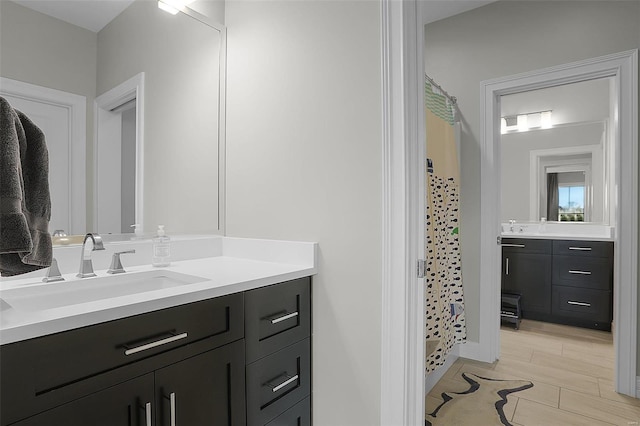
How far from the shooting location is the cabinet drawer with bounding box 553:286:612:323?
3.17 m

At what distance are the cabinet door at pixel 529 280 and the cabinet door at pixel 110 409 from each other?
3.54 meters

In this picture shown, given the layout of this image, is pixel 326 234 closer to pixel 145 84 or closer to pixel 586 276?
pixel 145 84

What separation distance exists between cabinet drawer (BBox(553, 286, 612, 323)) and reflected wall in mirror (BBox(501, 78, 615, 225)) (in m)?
0.79

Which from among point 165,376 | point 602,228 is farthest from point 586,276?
point 165,376

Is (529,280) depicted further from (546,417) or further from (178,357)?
(178,357)

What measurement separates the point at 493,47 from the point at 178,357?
294cm

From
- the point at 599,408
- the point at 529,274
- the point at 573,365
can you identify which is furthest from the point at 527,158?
the point at 599,408

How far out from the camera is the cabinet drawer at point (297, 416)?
138 centimetres

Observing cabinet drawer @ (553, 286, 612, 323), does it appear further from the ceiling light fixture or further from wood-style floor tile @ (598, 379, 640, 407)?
the ceiling light fixture

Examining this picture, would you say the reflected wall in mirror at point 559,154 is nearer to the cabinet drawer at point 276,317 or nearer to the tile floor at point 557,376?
the tile floor at point 557,376

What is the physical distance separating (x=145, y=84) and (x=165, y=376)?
126 centimetres

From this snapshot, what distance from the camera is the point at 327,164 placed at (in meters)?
1.50

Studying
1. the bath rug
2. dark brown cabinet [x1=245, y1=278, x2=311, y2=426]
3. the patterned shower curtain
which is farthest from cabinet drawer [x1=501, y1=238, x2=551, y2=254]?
dark brown cabinet [x1=245, y1=278, x2=311, y2=426]

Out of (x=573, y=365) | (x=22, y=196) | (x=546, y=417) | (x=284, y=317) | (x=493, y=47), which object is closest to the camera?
(x=22, y=196)
